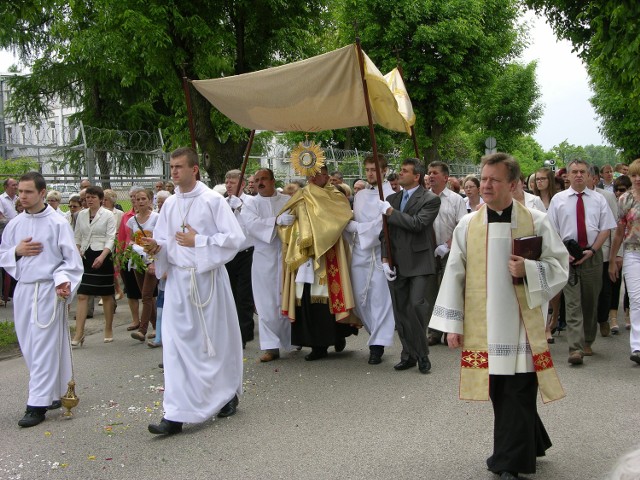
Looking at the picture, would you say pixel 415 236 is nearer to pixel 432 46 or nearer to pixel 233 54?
pixel 233 54

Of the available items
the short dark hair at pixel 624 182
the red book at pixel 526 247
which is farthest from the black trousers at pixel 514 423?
the short dark hair at pixel 624 182

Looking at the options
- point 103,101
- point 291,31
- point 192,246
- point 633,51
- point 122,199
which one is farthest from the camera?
point 103,101

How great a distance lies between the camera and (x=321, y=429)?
5996mm

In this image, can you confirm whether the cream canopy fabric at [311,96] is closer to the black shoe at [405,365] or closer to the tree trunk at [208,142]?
the black shoe at [405,365]

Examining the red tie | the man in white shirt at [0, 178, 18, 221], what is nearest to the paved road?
the red tie

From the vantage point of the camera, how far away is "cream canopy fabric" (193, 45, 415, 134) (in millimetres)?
7918

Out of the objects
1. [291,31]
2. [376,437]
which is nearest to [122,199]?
[291,31]

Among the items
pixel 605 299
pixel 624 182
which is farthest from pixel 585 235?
pixel 624 182

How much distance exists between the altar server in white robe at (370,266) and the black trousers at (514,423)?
3.55m

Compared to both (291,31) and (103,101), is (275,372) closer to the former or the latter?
(291,31)

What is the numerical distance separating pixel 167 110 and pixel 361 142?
49.3ft

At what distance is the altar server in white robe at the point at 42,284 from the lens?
21.9 ft

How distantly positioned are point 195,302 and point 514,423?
2.73m

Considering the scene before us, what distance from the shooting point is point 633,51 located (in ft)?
39.3
